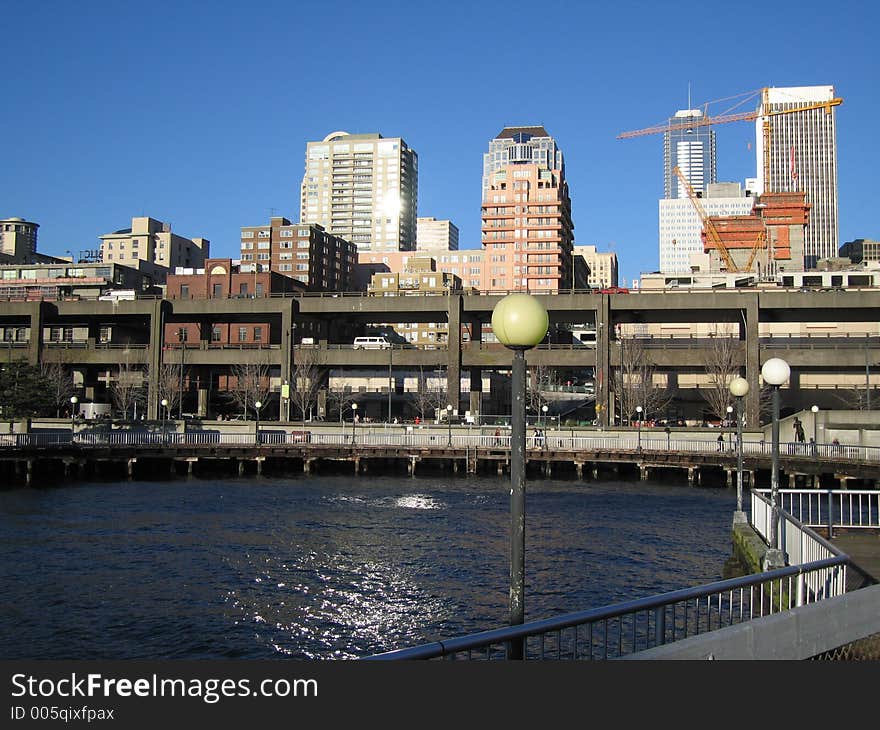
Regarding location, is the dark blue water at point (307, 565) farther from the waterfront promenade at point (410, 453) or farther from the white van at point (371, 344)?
the white van at point (371, 344)

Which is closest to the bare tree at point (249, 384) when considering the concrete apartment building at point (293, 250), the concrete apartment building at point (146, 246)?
the concrete apartment building at point (293, 250)

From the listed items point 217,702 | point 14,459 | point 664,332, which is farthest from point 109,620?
point 664,332

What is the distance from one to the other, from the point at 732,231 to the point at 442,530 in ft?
478

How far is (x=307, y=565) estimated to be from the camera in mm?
24672

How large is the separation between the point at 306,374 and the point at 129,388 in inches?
758

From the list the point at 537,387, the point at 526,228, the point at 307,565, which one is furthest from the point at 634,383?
the point at 526,228

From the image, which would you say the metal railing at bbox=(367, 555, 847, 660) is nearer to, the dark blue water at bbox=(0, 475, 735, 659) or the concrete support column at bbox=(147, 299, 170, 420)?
the dark blue water at bbox=(0, 475, 735, 659)

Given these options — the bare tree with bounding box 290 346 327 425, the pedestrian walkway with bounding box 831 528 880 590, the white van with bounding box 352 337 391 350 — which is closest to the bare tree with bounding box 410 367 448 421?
the white van with bounding box 352 337 391 350

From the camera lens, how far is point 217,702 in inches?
227

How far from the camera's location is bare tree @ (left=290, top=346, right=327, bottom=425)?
256 ft

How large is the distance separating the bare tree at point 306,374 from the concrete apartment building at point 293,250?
266 feet

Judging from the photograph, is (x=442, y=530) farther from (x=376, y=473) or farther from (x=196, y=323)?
(x=196, y=323)

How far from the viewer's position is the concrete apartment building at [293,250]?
163 m

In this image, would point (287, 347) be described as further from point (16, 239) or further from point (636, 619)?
point (16, 239)
